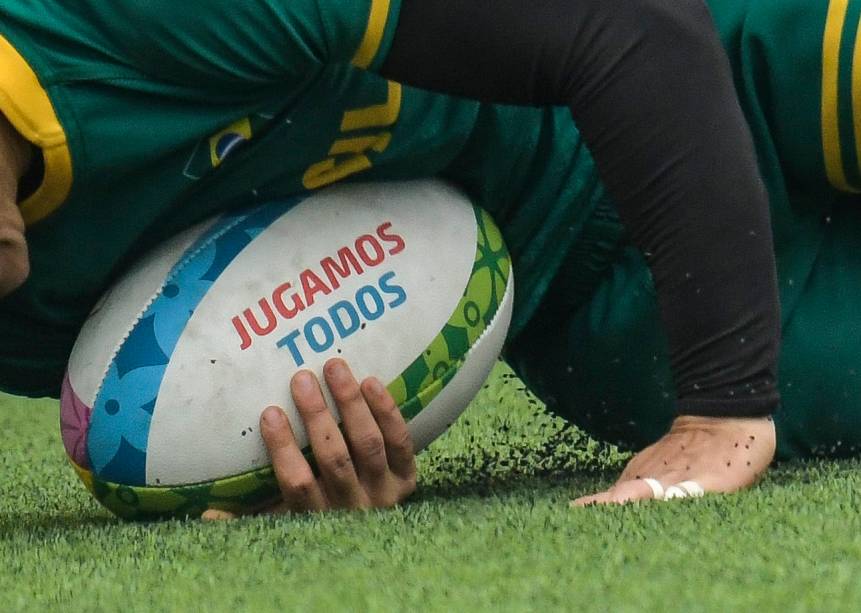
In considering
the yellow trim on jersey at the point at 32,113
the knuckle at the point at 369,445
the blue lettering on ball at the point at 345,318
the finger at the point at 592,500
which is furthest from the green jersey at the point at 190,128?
the finger at the point at 592,500

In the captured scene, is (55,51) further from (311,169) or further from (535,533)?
(535,533)

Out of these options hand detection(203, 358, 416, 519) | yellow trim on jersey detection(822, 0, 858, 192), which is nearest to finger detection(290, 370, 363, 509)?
hand detection(203, 358, 416, 519)

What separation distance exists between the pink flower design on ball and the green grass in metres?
0.06

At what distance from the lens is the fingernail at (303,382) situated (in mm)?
1415

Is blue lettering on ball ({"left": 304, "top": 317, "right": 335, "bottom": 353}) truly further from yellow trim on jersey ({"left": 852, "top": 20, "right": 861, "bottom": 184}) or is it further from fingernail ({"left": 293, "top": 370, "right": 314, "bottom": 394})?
yellow trim on jersey ({"left": 852, "top": 20, "right": 861, "bottom": 184})

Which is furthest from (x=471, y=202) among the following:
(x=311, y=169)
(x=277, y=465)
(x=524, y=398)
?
(x=524, y=398)

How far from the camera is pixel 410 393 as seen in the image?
147cm

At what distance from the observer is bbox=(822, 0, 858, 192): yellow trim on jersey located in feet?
5.16

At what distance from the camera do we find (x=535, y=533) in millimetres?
1200

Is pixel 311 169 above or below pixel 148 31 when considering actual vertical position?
below

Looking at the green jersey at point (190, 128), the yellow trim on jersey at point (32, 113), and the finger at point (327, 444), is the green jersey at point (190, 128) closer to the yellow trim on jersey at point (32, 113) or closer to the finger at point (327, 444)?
the yellow trim on jersey at point (32, 113)

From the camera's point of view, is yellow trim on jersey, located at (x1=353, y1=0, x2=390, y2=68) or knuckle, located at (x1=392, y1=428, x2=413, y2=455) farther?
knuckle, located at (x1=392, y1=428, x2=413, y2=455)

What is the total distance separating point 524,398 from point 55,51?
48.1 inches

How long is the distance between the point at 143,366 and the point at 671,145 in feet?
1.52
